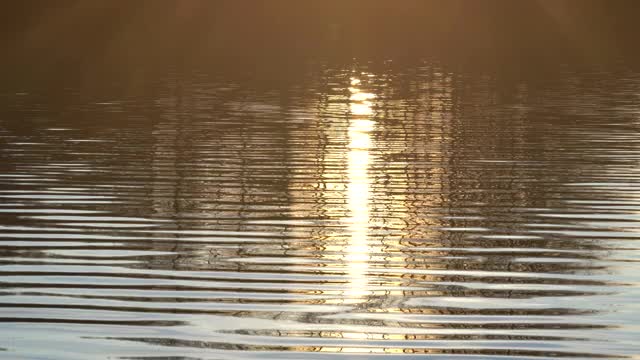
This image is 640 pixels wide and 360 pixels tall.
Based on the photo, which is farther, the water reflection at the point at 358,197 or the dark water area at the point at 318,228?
the water reflection at the point at 358,197

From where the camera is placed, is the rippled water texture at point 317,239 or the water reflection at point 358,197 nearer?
the rippled water texture at point 317,239

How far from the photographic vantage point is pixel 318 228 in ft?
61.5

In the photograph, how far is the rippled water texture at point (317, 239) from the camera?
12.7 metres

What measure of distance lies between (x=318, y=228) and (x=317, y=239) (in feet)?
3.19

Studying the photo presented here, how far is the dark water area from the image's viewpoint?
1279cm

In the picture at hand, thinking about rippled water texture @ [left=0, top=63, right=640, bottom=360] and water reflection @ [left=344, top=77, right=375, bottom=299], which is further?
water reflection @ [left=344, top=77, right=375, bottom=299]

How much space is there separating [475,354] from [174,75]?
2086 inches

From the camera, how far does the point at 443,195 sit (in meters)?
22.0

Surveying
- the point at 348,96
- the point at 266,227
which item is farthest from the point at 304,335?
the point at 348,96

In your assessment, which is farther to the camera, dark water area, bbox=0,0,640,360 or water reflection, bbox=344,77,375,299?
water reflection, bbox=344,77,375,299

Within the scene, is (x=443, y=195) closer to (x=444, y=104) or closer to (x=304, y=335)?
(x=304, y=335)

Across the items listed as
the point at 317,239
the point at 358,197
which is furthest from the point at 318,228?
the point at 358,197

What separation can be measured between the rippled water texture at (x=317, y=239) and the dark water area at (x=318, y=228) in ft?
0.13

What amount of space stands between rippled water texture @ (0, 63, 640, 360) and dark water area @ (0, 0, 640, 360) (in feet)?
0.13
